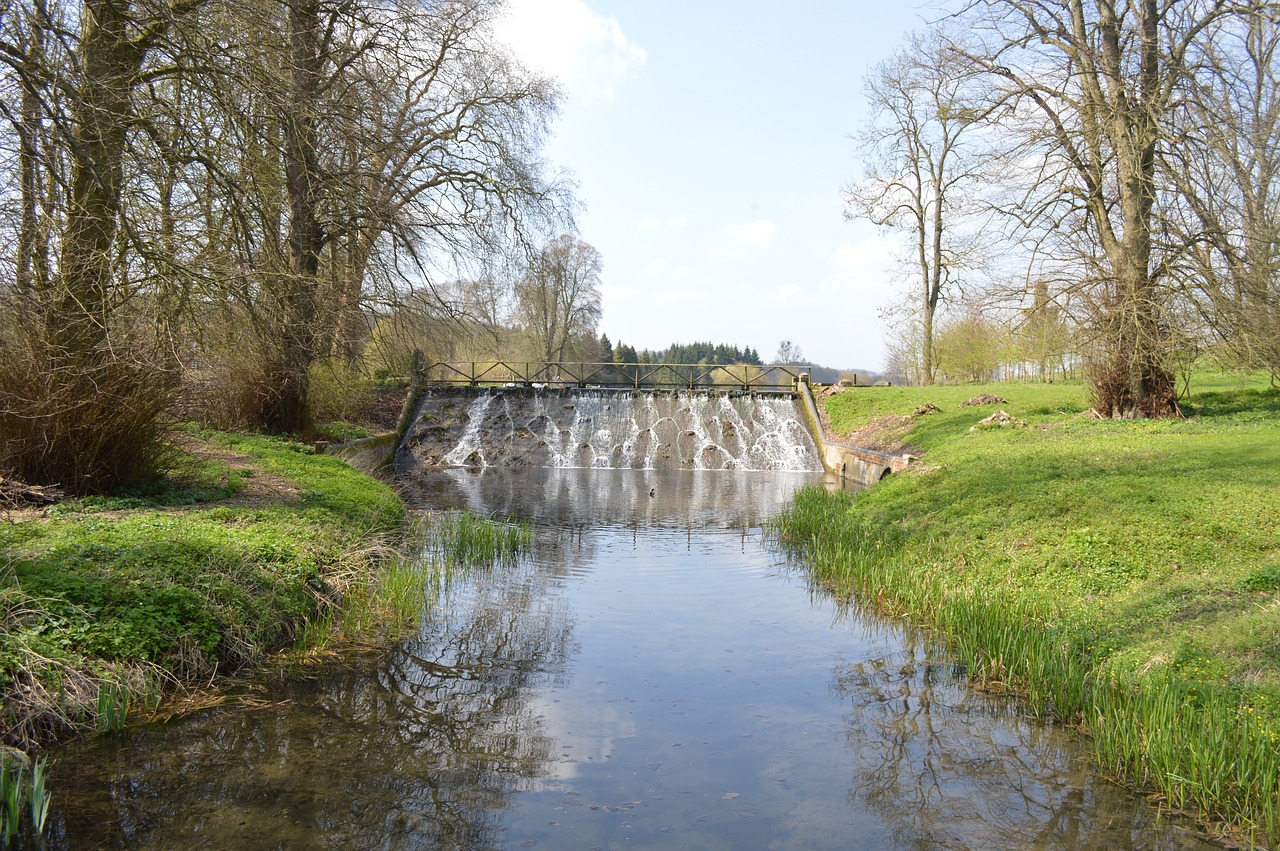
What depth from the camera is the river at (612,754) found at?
4133 millimetres

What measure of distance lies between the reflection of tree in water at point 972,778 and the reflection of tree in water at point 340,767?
202cm

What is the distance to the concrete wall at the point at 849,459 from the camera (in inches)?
685

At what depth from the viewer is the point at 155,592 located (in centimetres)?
579

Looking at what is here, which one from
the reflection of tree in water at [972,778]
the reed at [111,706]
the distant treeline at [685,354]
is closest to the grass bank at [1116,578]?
the reflection of tree in water at [972,778]

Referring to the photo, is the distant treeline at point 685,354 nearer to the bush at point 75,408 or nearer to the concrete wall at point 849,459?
the concrete wall at point 849,459

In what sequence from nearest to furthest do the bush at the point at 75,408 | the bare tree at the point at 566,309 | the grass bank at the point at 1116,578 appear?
the grass bank at the point at 1116,578 < the bush at the point at 75,408 < the bare tree at the point at 566,309

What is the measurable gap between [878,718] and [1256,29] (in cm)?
2523

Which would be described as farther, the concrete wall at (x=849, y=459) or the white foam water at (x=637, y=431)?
the white foam water at (x=637, y=431)

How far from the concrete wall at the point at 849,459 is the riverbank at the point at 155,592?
11.0 m

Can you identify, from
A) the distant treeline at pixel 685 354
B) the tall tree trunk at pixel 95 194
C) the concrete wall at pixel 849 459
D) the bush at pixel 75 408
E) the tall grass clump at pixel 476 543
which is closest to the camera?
the tall tree trunk at pixel 95 194

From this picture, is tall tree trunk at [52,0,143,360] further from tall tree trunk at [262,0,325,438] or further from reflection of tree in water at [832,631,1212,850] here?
reflection of tree in water at [832,631,1212,850]

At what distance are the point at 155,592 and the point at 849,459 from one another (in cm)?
1838

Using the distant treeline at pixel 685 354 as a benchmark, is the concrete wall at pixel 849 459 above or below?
below

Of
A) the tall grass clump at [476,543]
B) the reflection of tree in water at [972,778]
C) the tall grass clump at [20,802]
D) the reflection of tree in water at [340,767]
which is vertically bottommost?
the reflection of tree in water at [972,778]
